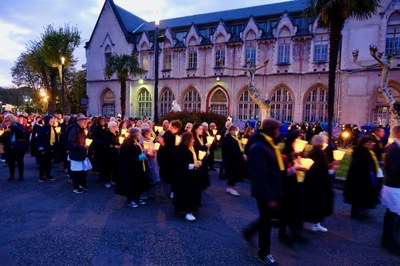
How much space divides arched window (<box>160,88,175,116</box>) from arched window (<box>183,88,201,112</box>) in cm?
208

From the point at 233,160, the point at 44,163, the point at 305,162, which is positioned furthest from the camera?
the point at 44,163

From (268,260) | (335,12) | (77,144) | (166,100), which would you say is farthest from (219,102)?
(268,260)

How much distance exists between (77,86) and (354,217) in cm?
5050

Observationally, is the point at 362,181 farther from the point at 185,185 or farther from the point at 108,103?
the point at 108,103

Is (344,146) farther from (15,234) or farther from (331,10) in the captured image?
(15,234)

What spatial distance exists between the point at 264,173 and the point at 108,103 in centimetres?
3753

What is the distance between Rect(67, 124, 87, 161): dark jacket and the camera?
748cm

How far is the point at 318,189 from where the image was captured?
533 cm

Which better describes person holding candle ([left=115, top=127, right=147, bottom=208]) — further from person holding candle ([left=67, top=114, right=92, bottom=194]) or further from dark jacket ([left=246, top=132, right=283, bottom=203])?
dark jacket ([left=246, top=132, right=283, bottom=203])

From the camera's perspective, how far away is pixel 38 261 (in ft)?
13.6

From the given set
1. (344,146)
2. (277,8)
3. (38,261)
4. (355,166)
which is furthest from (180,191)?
(277,8)

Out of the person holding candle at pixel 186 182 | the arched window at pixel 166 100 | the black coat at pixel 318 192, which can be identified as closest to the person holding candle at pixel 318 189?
the black coat at pixel 318 192

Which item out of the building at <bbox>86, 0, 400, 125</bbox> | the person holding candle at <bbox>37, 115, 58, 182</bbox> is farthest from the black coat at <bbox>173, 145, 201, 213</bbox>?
the building at <bbox>86, 0, 400, 125</bbox>

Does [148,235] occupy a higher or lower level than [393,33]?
lower
